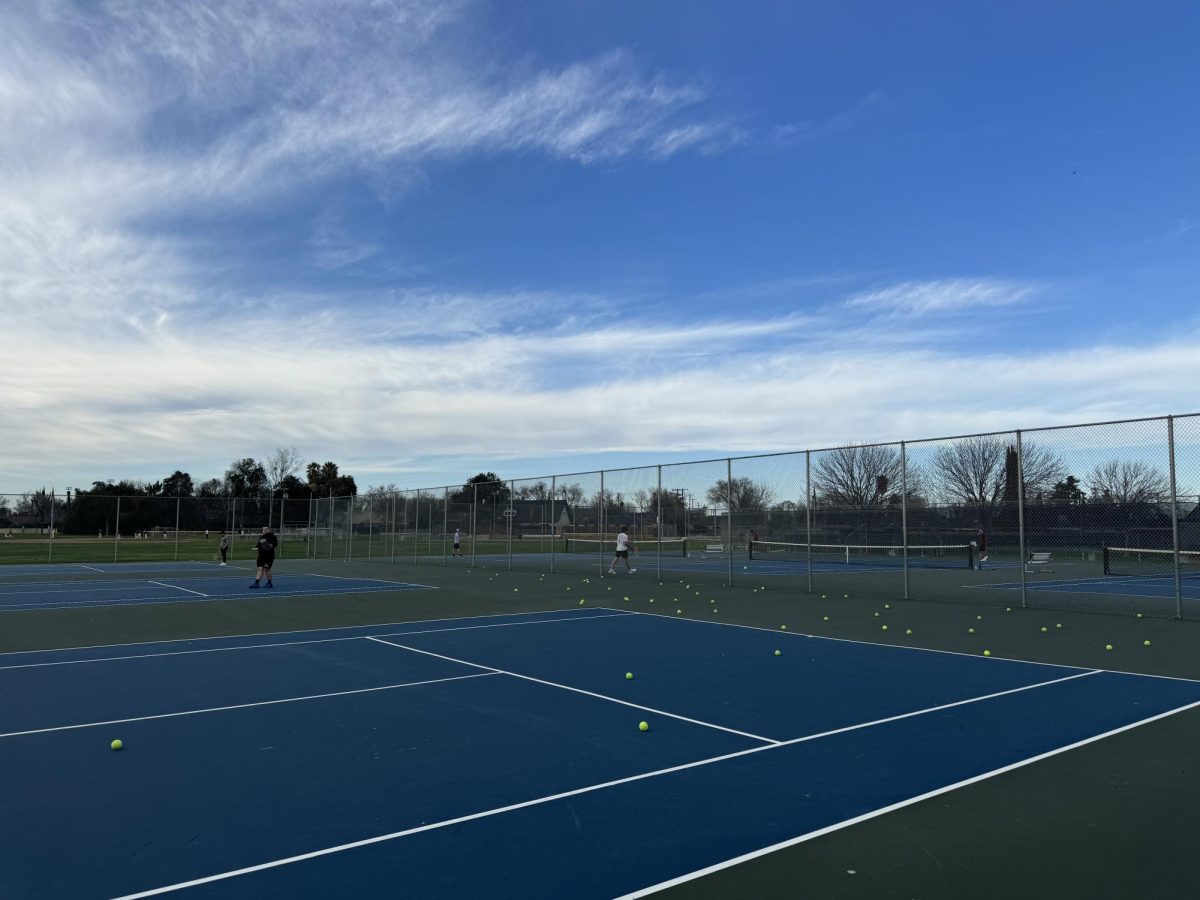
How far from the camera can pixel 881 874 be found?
356 centimetres

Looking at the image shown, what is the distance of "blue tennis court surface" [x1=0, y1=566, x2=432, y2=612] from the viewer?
1667 centimetres

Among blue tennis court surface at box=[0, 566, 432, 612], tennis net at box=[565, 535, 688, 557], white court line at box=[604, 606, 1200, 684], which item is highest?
tennis net at box=[565, 535, 688, 557]

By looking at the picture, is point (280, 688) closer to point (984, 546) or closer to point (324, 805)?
point (324, 805)

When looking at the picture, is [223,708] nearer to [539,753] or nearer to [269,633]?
[539,753]

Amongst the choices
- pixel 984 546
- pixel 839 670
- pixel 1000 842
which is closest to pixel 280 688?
pixel 839 670

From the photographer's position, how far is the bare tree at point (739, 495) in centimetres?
2134

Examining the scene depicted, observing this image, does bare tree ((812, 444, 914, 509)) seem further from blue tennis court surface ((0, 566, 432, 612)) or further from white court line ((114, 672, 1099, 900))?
white court line ((114, 672, 1099, 900))

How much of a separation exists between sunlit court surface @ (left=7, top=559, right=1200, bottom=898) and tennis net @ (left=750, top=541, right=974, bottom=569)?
1452 cm

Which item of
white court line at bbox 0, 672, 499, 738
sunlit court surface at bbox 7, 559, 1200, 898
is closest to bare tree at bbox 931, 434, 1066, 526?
sunlit court surface at bbox 7, 559, 1200, 898

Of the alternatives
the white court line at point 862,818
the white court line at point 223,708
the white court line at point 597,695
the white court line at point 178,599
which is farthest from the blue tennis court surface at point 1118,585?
the white court line at point 178,599

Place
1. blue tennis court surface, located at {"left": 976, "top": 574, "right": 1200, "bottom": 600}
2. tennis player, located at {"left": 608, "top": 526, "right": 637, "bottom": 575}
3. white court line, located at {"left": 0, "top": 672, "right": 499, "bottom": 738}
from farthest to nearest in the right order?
tennis player, located at {"left": 608, "top": 526, "right": 637, "bottom": 575}
blue tennis court surface, located at {"left": 976, "top": 574, "right": 1200, "bottom": 600}
white court line, located at {"left": 0, "top": 672, "right": 499, "bottom": 738}

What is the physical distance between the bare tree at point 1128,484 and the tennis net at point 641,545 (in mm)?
9880

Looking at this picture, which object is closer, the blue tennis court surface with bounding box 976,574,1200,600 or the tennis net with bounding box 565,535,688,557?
the blue tennis court surface with bounding box 976,574,1200,600

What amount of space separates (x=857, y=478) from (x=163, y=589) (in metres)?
17.8
